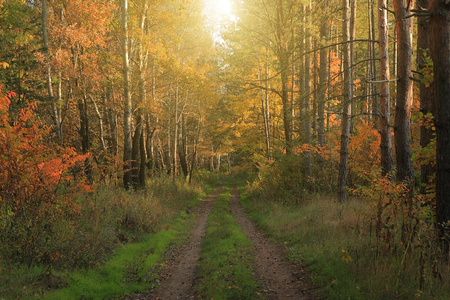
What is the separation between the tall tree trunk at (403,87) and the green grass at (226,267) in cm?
433

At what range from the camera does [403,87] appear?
22.5ft

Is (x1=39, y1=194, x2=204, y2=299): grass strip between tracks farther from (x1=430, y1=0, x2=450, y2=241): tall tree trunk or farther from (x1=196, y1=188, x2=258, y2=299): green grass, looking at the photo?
(x1=430, y1=0, x2=450, y2=241): tall tree trunk

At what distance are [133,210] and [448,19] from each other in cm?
966

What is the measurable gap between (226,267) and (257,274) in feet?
2.39

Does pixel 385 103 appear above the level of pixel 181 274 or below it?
above

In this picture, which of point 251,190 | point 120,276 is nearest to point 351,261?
point 120,276

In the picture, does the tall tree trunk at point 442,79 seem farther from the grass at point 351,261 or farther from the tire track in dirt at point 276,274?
the tire track in dirt at point 276,274

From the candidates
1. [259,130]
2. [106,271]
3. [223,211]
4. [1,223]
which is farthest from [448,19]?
[259,130]

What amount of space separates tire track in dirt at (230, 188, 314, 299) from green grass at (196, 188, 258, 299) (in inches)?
10.0

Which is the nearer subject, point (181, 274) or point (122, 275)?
point (122, 275)

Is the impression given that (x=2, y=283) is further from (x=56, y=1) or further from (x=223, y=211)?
(x=56, y=1)

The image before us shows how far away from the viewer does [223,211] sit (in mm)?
14992

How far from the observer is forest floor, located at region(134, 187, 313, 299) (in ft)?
19.6

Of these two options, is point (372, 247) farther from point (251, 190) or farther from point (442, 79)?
point (251, 190)
